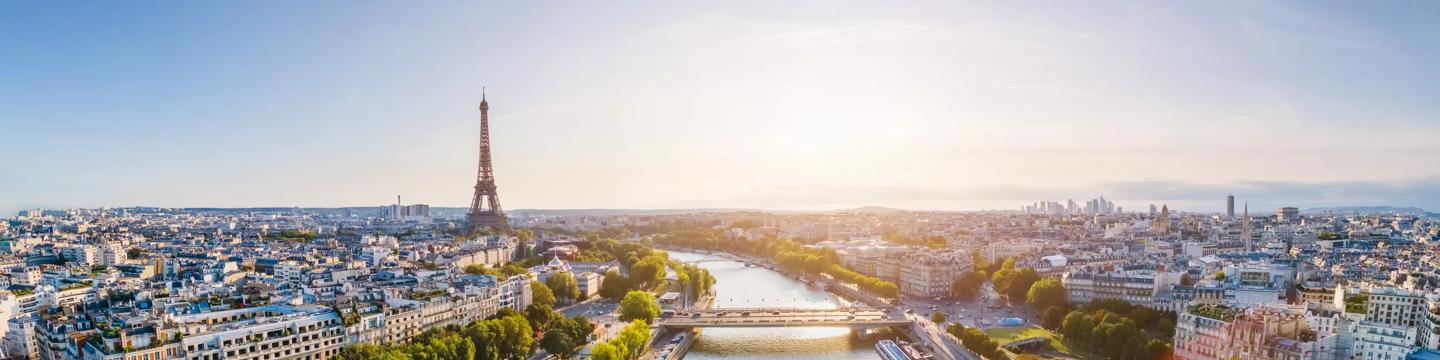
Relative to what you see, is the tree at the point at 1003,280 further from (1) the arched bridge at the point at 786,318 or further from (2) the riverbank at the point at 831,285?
(1) the arched bridge at the point at 786,318

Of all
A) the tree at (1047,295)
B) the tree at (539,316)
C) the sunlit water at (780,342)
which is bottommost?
the sunlit water at (780,342)

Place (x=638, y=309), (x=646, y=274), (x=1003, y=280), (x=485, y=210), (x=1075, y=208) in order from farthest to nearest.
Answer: (x=1075, y=208) → (x=485, y=210) → (x=646, y=274) → (x=1003, y=280) → (x=638, y=309)

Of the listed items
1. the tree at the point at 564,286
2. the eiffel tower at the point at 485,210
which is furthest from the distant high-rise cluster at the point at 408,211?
the tree at the point at 564,286

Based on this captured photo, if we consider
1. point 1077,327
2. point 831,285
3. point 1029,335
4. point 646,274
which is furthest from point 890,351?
point 831,285

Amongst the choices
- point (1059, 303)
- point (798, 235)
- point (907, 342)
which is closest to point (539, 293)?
point (907, 342)

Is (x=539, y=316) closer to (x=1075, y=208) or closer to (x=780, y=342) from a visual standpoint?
(x=780, y=342)

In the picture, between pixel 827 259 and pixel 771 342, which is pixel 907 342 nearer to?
pixel 771 342
